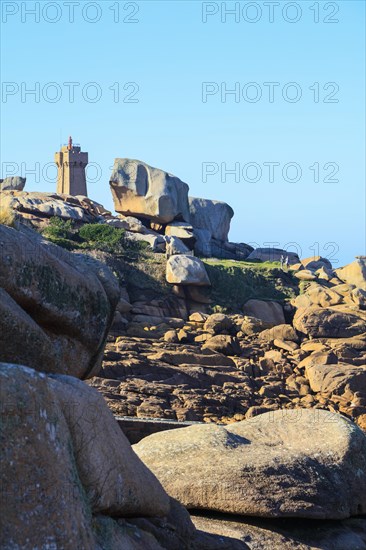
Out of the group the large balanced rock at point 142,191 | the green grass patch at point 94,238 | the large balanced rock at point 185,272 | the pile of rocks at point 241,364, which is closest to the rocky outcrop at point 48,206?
the green grass patch at point 94,238

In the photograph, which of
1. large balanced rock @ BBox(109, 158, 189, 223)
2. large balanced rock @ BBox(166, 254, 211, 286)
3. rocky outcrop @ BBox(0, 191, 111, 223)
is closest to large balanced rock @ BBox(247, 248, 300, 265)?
large balanced rock @ BBox(109, 158, 189, 223)

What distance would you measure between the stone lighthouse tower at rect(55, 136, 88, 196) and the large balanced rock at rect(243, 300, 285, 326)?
27.7m

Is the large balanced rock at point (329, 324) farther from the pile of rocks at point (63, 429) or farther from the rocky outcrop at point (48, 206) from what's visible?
the pile of rocks at point (63, 429)

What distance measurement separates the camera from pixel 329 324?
46.0m

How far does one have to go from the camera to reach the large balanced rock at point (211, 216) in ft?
212

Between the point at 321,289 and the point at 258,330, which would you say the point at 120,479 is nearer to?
the point at 258,330

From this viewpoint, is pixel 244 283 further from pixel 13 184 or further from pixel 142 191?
pixel 13 184

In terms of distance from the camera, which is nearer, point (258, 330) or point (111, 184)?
point (258, 330)

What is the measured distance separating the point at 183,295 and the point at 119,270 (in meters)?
3.30

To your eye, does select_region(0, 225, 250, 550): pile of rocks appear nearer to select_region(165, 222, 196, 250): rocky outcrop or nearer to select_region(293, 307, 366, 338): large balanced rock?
select_region(293, 307, 366, 338): large balanced rock

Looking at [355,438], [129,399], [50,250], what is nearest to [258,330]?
[129,399]

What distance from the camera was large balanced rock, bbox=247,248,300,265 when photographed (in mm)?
64250

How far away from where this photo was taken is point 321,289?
167 ft

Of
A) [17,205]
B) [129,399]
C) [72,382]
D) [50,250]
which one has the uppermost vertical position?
[17,205]
